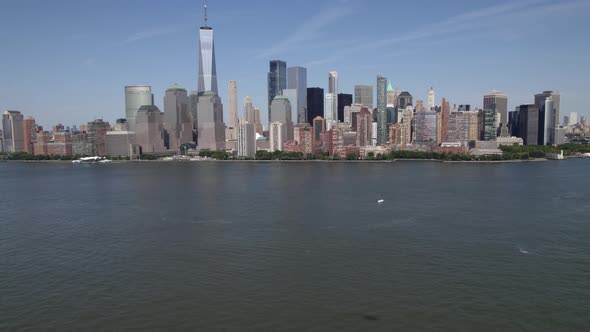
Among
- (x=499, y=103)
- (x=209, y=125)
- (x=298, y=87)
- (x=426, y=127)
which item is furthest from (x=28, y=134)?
(x=499, y=103)

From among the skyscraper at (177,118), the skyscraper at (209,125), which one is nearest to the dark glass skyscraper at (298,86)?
the skyscraper at (177,118)

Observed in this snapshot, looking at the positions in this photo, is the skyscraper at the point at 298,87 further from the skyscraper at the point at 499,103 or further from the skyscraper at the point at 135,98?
the skyscraper at the point at 499,103

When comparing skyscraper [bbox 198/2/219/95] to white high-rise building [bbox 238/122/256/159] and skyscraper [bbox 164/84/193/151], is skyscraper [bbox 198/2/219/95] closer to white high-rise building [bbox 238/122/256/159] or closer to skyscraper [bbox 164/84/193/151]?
skyscraper [bbox 164/84/193/151]

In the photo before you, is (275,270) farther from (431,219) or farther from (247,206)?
(247,206)

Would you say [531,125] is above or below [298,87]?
below

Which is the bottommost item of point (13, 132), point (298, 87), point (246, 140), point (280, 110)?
point (246, 140)

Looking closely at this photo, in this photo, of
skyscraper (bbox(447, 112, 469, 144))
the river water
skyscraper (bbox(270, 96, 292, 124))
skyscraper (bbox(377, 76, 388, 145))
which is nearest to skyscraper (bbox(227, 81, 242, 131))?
skyscraper (bbox(270, 96, 292, 124))

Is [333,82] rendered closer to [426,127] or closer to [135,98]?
[426,127]
